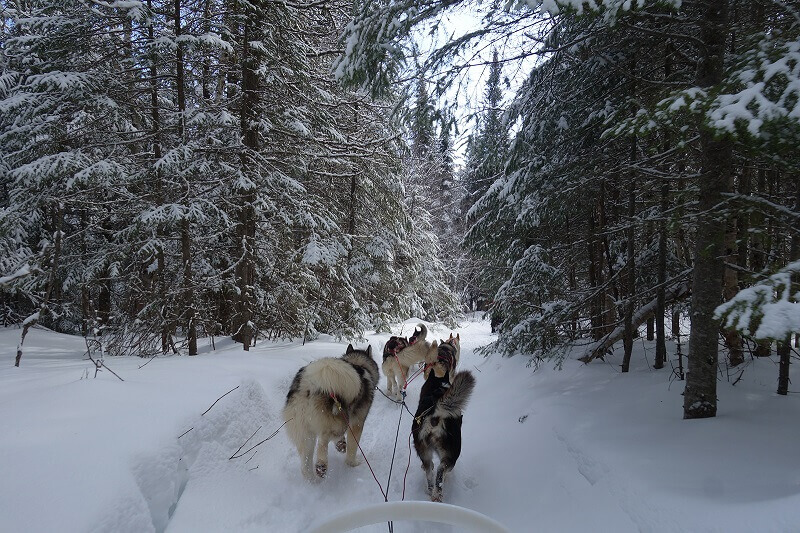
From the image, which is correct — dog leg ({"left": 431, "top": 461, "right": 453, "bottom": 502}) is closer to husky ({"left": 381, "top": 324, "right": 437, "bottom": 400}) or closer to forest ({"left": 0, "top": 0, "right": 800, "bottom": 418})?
forest ({"left": 0, "top": 0, "right": 800, "bottom": 418})

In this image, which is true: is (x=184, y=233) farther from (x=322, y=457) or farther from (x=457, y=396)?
(x=457, y=396)

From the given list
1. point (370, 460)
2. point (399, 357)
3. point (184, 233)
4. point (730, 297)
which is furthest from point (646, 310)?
point (184, 233)

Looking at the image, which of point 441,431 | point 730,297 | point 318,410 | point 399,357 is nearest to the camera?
point 441,431

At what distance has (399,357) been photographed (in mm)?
8086

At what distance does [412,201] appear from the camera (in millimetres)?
18641

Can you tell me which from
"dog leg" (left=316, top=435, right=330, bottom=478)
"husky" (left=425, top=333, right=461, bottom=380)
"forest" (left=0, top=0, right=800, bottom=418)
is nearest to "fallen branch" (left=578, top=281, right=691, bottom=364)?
"forest" (left=0, top=0, right=800, bottom=418)

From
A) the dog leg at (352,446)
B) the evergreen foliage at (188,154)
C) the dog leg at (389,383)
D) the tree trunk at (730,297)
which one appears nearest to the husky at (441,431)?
the dog leg at (352,446)

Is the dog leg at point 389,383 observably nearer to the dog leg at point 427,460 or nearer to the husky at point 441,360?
the husky at point 441,360

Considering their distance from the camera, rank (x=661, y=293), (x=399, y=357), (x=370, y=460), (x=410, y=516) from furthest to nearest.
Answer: (x=399, y=357) < (x=661, y=293) < (x=370, y=460) < (x=410, y=516)

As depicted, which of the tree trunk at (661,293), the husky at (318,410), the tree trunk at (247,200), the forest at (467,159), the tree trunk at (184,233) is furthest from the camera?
the tree trunk at (247,200)

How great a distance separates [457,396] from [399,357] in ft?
13.8

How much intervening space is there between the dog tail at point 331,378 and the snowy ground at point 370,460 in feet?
3.13

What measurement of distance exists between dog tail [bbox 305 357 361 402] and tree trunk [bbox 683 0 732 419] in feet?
11.2

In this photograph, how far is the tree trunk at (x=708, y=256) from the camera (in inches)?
137
